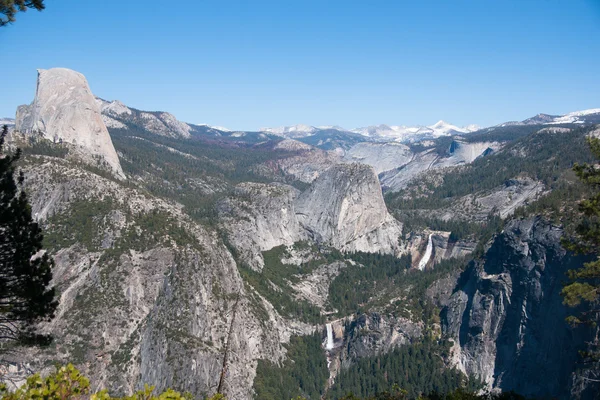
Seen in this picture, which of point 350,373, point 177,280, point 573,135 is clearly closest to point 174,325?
point 177,280

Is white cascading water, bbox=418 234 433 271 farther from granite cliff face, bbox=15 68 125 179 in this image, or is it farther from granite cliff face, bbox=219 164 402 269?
granite cliff face, bbox=15 68 125 179

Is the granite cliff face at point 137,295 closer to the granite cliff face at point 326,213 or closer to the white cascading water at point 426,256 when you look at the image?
the granite cliff face at point 326,213

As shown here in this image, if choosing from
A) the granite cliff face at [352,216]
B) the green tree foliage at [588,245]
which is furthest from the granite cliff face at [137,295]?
the granite cliff face at [352,216]

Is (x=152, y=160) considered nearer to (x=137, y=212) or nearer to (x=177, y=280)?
(x=137, y=212)

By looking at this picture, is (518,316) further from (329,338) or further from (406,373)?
(329,338)

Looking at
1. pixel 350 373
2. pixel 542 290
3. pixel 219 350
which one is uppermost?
pixel 542 290

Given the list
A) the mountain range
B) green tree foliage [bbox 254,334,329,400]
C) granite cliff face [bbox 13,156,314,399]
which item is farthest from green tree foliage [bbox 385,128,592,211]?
granite cliff face [bbox 13,156,314,399]

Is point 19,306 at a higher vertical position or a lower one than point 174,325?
higher
